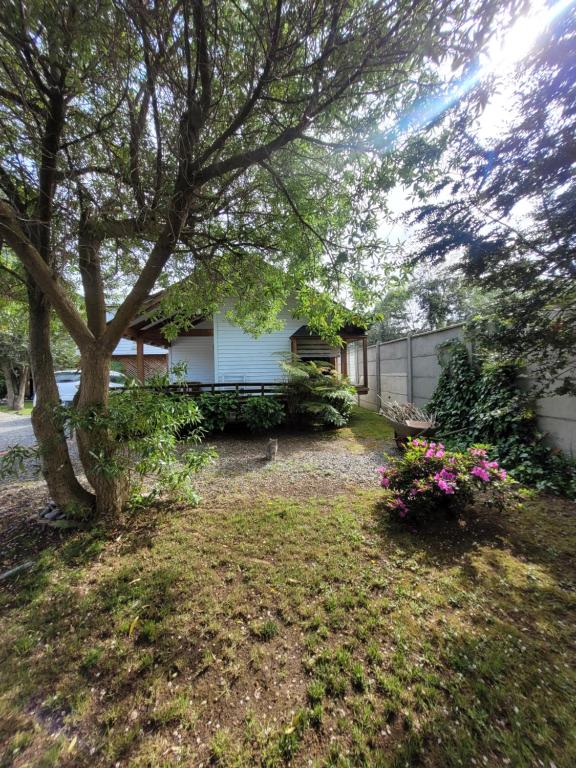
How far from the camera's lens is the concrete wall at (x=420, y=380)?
419 cm

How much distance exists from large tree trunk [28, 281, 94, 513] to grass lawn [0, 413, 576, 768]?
511mm

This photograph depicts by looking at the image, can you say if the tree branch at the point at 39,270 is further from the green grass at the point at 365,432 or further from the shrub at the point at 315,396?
the shrub at the point at 315,396

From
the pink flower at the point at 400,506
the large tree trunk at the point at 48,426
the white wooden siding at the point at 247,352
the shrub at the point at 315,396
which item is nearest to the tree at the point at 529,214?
the pink flower at the point at 400,506

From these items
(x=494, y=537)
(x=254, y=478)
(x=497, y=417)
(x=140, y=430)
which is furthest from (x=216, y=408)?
(x=494, y=537)

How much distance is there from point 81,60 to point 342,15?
6.73ft

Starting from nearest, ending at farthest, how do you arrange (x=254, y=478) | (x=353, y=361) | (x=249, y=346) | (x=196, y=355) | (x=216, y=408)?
(x=254, y=478) → (x=216, y=408) → (x=249, y=346) → (x=196, y=355) → (x=353, y=361)

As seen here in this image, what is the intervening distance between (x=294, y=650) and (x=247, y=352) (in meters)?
9.13

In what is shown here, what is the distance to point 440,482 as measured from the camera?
3.03 meters

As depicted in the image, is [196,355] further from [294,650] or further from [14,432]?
[294,650]

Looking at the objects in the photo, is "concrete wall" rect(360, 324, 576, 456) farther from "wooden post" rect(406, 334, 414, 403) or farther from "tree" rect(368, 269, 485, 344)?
"tree" rect(368, 269, 485, 344)

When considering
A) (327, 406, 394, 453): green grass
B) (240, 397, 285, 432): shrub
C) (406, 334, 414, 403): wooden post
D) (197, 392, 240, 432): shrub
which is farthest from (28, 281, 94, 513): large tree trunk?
(406, 334, 414, 403): wooden post

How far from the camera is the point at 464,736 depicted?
1.37 metres

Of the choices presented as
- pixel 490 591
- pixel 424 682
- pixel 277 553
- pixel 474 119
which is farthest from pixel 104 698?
pixel 474 119

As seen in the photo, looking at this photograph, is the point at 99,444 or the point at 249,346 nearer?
the point at 99,444
